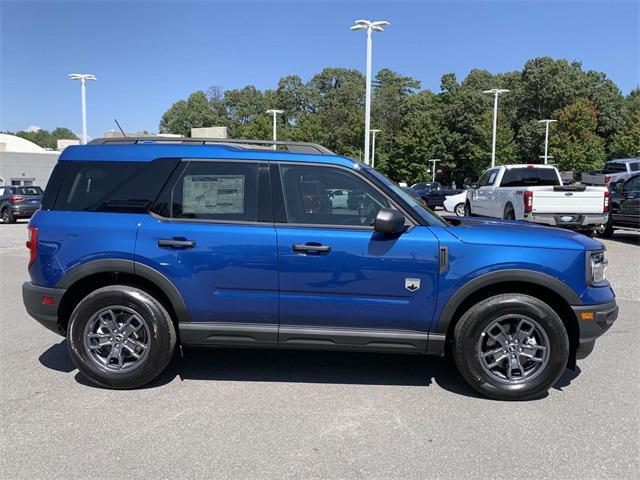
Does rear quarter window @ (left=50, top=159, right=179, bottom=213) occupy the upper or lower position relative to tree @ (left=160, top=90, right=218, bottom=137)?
lower

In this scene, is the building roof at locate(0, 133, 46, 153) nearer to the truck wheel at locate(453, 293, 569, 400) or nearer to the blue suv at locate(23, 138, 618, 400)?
the blue suv at locate(23, 138, 618, 400)

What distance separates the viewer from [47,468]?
305 cm

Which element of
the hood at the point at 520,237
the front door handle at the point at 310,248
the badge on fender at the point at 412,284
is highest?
the hood at the point at 520,237

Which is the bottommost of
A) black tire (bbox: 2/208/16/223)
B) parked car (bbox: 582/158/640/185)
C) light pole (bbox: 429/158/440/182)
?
black tire (bbox: 2/208/16/223)

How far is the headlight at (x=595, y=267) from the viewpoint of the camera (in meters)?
3.99

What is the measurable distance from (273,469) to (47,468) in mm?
1311

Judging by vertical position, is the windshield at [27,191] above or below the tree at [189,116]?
below

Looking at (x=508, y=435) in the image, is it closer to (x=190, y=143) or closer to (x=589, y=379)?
(x=589, y=379)

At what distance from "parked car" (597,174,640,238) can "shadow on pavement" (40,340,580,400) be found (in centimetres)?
1005

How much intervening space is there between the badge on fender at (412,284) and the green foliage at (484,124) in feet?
189

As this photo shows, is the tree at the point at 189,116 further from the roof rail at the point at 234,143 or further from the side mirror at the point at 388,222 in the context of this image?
the side mirror at the point at 388,222

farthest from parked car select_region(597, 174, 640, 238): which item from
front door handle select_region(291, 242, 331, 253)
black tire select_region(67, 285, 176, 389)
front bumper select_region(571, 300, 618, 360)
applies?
black tire select_region(67, 285, 176, 389)

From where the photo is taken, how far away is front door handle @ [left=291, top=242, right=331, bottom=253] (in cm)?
395

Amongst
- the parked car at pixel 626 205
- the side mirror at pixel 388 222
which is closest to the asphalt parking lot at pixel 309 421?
the side mirror at pixel 388 222
